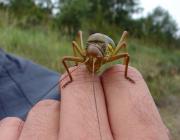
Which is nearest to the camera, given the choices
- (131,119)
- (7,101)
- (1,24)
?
(131,119)

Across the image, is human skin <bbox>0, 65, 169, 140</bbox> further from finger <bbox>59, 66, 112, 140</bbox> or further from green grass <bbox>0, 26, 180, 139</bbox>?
green grass <bbox>0, 26, 180, 139</bbox>

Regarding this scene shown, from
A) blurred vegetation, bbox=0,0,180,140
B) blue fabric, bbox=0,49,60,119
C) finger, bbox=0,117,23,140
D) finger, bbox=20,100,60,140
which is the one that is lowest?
blurred vegetation, bbox=0,0,180,140

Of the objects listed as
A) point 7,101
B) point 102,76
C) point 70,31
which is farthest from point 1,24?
point 102,76

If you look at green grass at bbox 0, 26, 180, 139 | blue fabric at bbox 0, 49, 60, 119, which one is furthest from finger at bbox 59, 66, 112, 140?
green grass at bbox 0, 26, 180, 139

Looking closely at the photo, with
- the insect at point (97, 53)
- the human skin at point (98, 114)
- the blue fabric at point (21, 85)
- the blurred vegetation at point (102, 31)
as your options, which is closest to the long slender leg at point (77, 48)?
the insect at point (97, 53)

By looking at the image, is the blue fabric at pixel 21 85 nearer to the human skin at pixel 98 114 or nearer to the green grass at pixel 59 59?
the human skin at pixel 98 114

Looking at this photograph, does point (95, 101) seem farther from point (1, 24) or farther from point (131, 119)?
point (1, 24)

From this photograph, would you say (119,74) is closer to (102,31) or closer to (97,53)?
(97,53)
